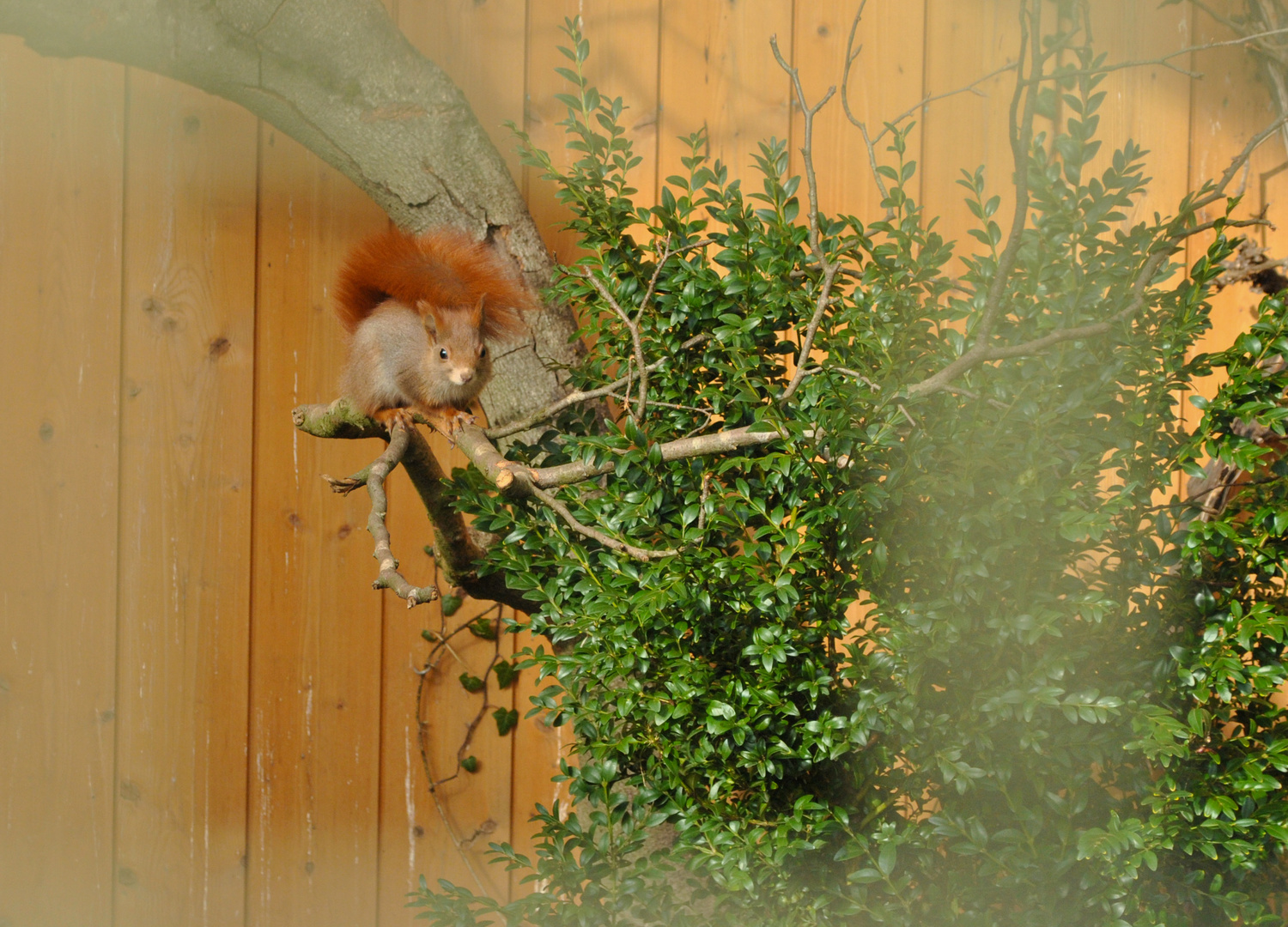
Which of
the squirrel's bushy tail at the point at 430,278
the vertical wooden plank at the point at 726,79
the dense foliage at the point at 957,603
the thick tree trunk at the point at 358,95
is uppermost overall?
the vertical wooden plank at the point at 726,79

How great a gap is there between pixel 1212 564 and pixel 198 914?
52.2 inches

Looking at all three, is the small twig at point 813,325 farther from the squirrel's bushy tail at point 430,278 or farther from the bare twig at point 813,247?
the squirrel's bushy tail at point 430,278

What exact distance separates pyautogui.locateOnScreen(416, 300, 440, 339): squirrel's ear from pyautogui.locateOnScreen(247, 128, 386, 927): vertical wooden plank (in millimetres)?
353

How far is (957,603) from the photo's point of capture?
73 centimetres

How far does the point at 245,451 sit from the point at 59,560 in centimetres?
27

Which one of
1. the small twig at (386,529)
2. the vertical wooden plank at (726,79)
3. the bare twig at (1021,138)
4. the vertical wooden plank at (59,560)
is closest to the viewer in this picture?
the bare twig at (1021,138)

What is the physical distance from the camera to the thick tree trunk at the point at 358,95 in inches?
40.1

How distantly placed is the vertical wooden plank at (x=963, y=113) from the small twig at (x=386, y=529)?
607mm

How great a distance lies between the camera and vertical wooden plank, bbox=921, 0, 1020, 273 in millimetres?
980

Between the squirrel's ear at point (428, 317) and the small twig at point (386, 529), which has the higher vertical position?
the squirrel's ear at point (428, 317)

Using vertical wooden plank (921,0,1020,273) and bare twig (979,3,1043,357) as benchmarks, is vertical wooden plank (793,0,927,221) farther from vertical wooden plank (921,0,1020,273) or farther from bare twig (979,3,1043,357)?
bare twig (979,3,1043,357)

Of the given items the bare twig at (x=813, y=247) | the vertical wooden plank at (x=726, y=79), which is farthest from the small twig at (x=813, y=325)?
the vertical wooden plank at (x=726, y=79)

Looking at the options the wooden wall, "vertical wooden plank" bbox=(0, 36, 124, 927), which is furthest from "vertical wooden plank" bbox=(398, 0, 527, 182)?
"vertical wooden plank" bbox=(0, 36, 124, 927)

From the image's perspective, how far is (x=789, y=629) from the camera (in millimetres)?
786
